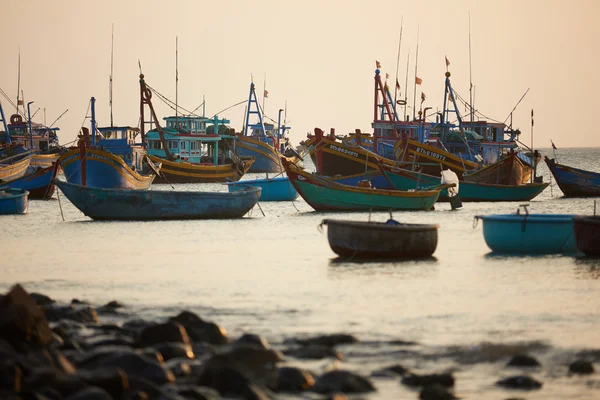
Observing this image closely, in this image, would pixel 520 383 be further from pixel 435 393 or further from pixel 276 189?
pixel 276 189

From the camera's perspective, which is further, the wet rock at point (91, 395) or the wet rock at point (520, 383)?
the wet rock at point (520, 383)

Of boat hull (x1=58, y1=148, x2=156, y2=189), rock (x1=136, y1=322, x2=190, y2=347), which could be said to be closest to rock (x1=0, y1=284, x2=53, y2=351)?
rock (x1=136, y1=322, x2=190, y2=347)

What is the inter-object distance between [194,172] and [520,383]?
7286cm

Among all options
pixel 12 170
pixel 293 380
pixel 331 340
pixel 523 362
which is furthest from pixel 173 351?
pixel 12 170

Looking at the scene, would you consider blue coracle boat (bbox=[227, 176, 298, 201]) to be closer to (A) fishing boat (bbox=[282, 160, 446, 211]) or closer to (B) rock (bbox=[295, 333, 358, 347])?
(A) fishing boat (bbox=[282, 160, 446, 211])

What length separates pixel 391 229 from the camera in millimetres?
26078

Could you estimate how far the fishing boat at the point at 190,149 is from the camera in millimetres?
83438

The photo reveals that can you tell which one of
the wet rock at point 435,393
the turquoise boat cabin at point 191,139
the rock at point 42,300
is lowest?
the wet rock at point 435,393

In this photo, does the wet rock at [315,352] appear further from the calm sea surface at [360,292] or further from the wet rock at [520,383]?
the wet rock at [520,383]

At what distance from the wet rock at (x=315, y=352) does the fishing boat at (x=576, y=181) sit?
174 feet

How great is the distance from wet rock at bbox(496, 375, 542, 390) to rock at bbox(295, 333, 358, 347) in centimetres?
294

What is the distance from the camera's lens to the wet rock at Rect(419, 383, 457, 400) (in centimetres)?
1254

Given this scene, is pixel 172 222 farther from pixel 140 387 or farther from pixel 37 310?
pixel 140 387

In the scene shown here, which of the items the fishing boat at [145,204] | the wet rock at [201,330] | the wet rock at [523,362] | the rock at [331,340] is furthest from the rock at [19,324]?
the fishing boat at [145,204]
